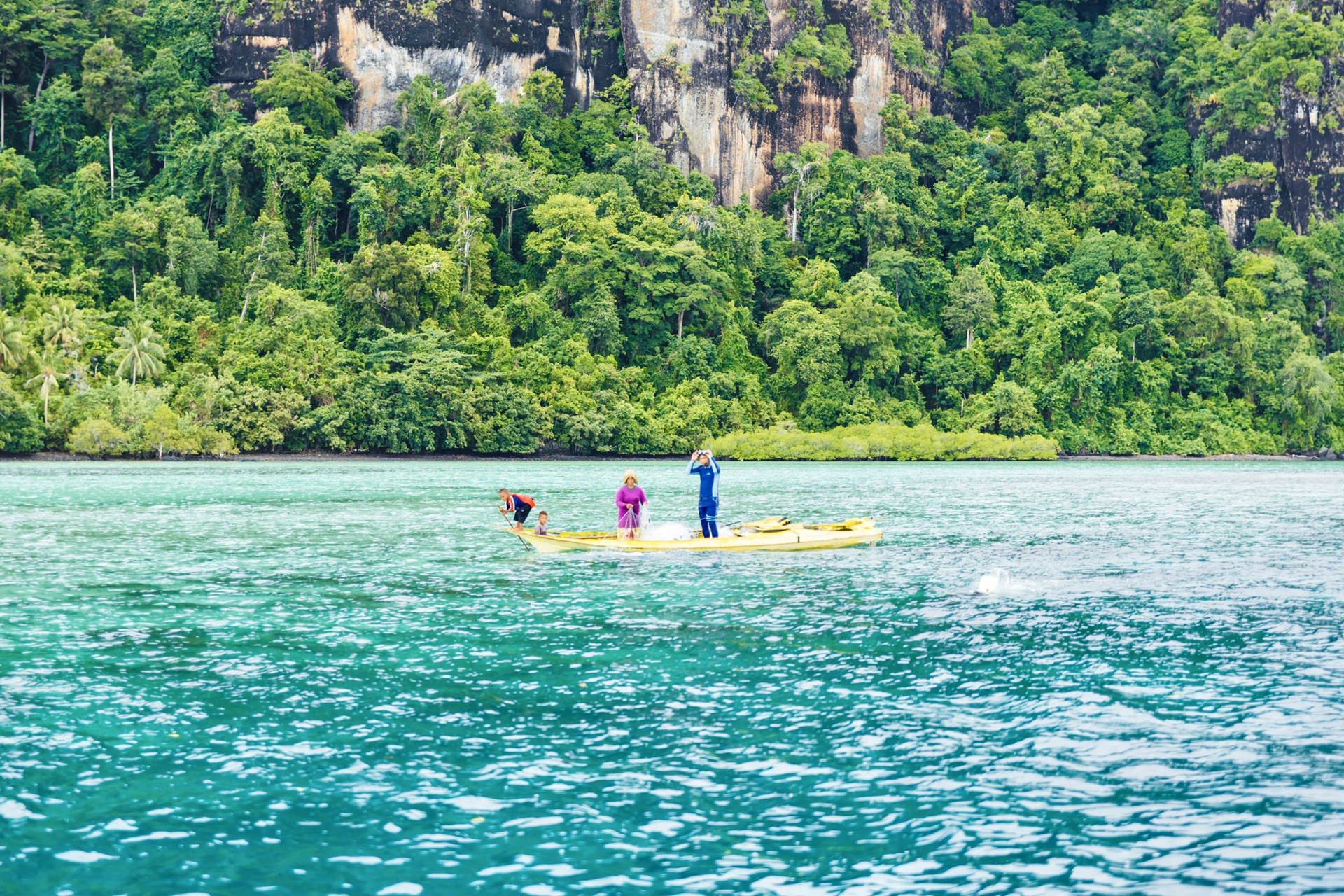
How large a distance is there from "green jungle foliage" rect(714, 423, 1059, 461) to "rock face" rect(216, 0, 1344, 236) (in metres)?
26.0

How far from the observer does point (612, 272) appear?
261ft

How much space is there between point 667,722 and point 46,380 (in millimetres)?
62795

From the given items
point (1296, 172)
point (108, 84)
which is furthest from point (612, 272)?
point (1296, 172)

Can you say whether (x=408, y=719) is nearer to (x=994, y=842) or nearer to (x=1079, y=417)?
(x=994, y=842)

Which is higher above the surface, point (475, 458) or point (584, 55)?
point (584, 55)

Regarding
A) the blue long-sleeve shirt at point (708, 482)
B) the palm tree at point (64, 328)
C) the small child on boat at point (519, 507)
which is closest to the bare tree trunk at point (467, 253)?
the palm tree at point (64, 328)

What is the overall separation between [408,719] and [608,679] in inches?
101

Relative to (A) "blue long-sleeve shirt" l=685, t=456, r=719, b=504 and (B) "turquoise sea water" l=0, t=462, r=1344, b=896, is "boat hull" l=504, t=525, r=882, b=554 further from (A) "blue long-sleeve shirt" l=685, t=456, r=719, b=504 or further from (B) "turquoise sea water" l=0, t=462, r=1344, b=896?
(A) "blue long-sleeve shirt" l=685, t=456, r=719, b=504

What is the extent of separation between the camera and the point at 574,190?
8556 cm

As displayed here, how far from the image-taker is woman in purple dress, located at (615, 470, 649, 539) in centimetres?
2516

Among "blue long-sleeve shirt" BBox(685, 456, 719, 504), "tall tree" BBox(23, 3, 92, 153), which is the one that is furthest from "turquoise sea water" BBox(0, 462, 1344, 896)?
"tall tree" BBox(23, 3, 92, 153)

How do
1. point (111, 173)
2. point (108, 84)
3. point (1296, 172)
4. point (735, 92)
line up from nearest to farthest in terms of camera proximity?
point (111, 173) < point (108, 84) < point (735, 92) < point (1296, 172)

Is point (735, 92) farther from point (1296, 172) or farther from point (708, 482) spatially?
point (708, 482)

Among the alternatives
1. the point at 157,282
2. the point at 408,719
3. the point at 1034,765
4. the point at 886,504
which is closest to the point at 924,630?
the point at 1034,765
